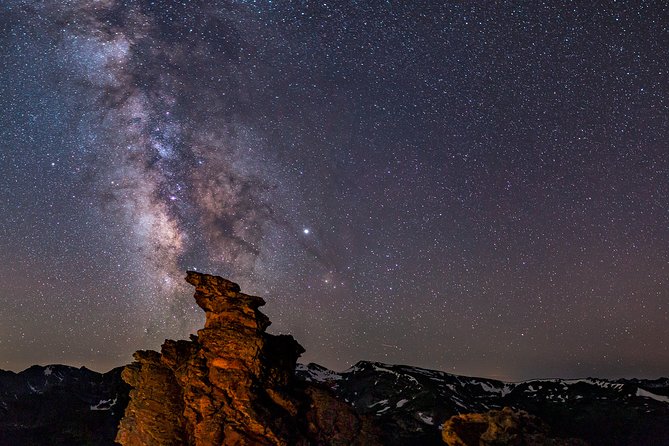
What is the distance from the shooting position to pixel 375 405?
18100 centimetres

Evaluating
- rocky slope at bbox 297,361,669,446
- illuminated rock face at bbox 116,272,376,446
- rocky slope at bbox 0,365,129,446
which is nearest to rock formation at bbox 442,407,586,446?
illuminated rock face at bbox 116,272,376,446

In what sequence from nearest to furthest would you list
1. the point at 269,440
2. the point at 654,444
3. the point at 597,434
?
the point at 269,440 < the point at 654,444 < the point at 597,434

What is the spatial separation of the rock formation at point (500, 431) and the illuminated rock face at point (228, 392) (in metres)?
7.33

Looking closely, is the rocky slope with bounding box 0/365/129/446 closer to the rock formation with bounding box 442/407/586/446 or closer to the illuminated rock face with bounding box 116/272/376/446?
the illuminated rock face with bounding box 116/272/376/446

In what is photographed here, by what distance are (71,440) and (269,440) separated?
6406 inches

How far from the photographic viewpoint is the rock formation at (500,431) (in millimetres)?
33750

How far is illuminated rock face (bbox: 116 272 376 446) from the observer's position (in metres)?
29.6

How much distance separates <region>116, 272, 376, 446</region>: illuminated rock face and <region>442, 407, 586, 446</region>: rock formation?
7.33 metres

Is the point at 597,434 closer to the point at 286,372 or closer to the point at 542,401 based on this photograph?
the point at 542,401

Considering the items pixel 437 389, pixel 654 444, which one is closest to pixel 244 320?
pixel 654 444

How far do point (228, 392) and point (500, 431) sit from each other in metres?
19.8

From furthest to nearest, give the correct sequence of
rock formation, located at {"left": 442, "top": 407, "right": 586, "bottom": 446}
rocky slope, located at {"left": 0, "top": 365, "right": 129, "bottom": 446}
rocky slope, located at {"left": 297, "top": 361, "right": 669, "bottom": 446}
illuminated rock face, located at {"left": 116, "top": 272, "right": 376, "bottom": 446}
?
rocky slope, located at {"left": 0, "top": 365, "right": 129, "bottom": 446}, rocky slope, located at {"left": 297, "top": 361, "right": 669, "bottom": 446}, rock formation, located at {"left": 442, "top": 407, "right": 586, "bottom": 446}, illuminated rock face, located at {"left": 116, "top": 272, "right": 376, "bottom": 446}

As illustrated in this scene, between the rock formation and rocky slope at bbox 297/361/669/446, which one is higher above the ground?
rocky slope at bbox 297/361/669/446

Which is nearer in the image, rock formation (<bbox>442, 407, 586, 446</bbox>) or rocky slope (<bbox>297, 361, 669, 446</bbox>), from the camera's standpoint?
rock formation (<bbox>442, 407, 586, 446</bbox>)
